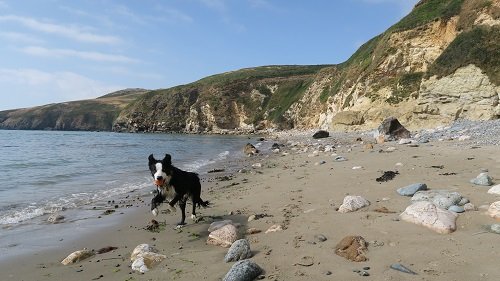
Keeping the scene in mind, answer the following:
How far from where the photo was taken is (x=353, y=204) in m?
7.00

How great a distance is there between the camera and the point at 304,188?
1034cm

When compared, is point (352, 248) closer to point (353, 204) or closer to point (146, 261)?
point (353, 204)

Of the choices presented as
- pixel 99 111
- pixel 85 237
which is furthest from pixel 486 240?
pixel 99 111

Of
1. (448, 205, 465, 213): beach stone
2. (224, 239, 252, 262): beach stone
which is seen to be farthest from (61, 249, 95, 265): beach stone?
(448, 205, 465, 213): beach stone

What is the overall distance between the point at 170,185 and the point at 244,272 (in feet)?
12.6

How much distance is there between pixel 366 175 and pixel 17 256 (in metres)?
8.23

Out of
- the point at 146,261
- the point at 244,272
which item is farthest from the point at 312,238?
the point at 146,261

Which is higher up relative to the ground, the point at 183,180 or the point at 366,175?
the point at 183,180

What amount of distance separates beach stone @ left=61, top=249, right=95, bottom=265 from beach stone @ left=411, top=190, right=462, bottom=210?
5.56 m

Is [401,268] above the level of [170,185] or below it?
below

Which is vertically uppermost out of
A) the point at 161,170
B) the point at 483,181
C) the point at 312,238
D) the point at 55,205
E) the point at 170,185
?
the point at 161,170

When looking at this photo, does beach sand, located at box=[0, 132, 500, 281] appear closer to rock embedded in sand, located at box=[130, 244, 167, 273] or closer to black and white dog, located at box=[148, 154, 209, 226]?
rock embedded in sand, located at box=[130, 244, 167, 273]

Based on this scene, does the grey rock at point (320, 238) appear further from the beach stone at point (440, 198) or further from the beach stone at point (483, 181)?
the beach stone at point (483, 181)

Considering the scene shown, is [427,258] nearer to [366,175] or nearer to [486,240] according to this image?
[486,240]
